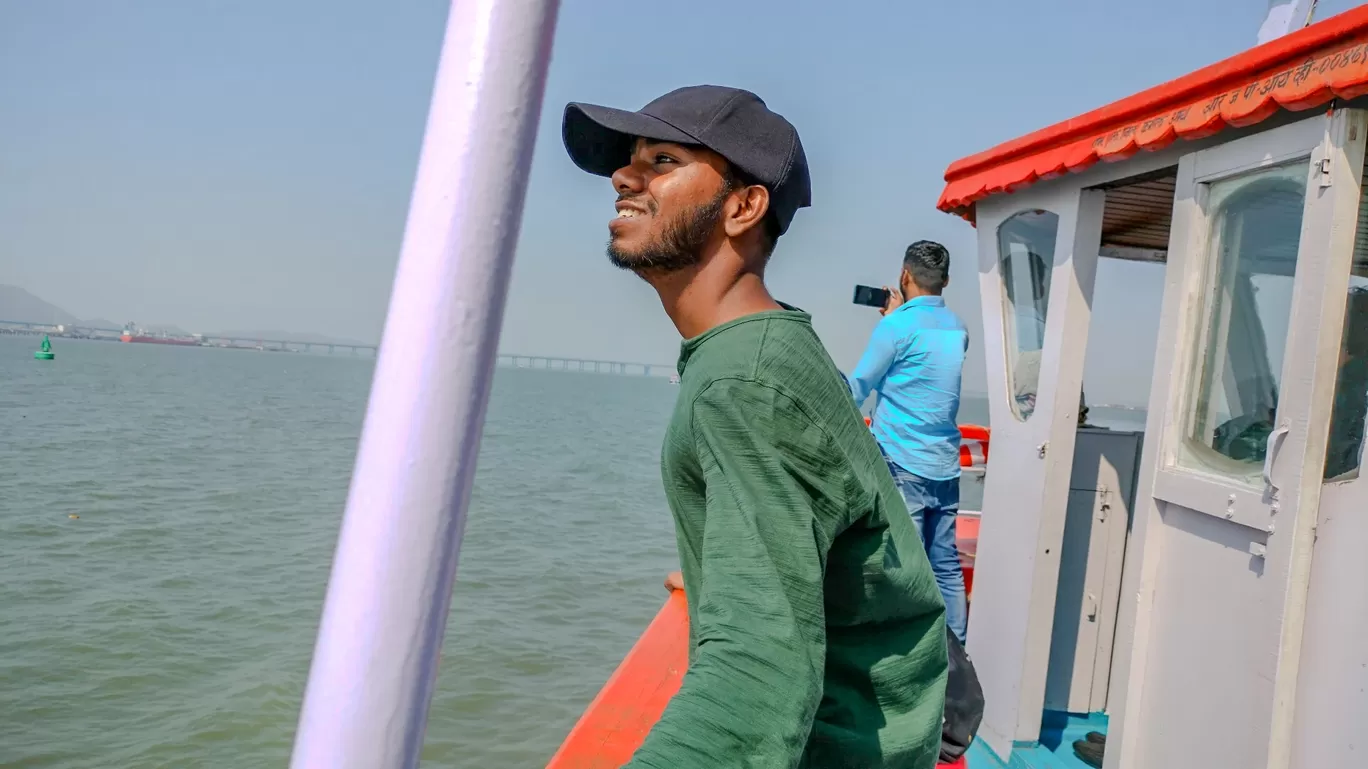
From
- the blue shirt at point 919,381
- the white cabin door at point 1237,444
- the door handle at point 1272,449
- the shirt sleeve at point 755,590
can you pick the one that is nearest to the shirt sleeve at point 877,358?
the blue shirt at point 919,381

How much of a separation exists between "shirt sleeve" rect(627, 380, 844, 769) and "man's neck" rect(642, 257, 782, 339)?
0.97ft

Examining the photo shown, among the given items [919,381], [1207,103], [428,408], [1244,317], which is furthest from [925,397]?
[428,408]

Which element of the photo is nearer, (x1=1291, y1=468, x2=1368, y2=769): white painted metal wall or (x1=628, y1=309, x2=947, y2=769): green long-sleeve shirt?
(x1=628, y1=309, x2=947, y2=769): green long-sleeve shirt

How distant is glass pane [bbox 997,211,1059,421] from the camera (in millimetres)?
4254

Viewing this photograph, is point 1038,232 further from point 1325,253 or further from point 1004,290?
point 1325,253

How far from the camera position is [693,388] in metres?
1.39

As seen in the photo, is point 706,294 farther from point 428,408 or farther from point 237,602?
point 237,602

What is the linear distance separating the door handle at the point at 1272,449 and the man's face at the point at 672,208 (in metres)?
2.00

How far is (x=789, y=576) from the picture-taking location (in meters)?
1.17

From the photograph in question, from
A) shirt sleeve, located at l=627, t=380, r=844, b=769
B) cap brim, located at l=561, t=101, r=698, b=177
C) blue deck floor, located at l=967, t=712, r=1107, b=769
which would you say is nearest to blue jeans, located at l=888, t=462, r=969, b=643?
blue deck floor, located at l=967, t=712, r=1107, b=769

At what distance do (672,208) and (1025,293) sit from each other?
10.8 feet

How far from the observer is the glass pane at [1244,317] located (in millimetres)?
3002

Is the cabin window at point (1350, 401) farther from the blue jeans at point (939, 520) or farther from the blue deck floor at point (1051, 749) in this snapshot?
the blue jeans at point (939, 520)

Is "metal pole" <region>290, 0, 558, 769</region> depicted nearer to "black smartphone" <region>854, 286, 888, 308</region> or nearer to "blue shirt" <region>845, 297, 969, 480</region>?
"blue shirt" <region>845, 297, 969, 480</region>
